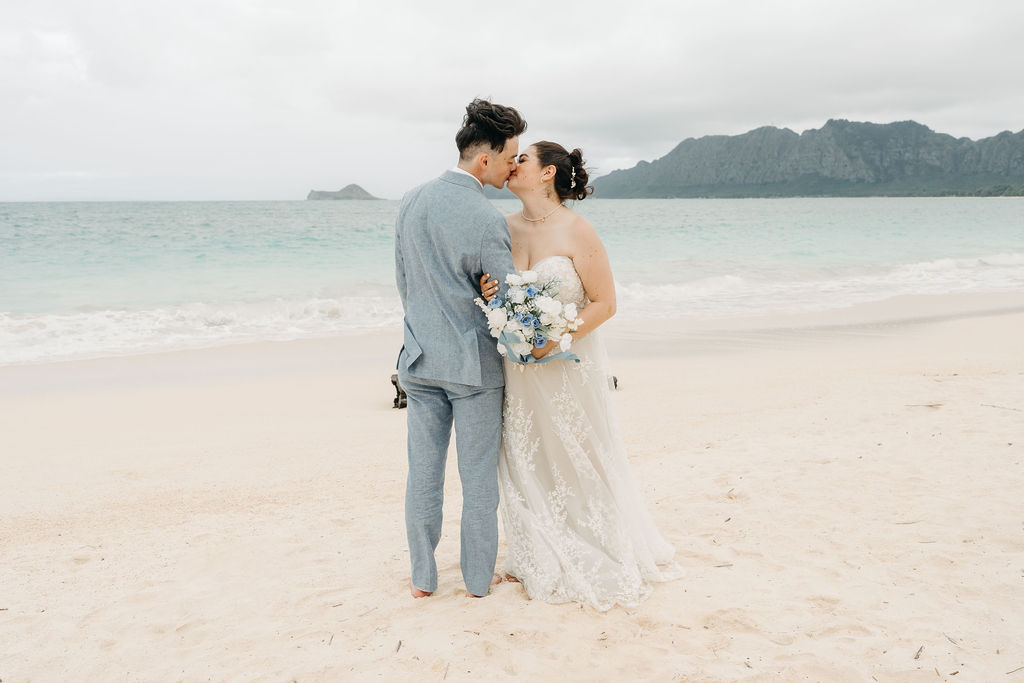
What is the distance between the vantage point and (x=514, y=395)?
11.1 feet

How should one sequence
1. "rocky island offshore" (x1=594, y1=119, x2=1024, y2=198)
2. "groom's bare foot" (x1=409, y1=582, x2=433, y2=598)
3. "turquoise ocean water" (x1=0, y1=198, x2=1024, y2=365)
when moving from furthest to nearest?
"rocky island offshore" (x1=594, y1=119, x2=1024, y2=198)
"turquoise ocean water" (x1=0, y1=198, x2=1024, y2=365)
"groom's bare foot" (x1=409, y1=582, x2=433, y2=598)

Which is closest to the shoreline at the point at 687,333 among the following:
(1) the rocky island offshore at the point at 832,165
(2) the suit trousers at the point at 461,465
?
(2) the suit trousers at the point at 461,465

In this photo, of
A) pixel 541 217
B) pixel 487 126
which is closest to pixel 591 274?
pixel 541 217

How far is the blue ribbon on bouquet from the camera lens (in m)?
3.08

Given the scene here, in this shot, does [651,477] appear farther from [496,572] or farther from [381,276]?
[381,276]

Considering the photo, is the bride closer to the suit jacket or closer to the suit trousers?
the suit trousers

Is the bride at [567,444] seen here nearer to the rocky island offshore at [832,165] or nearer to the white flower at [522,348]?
the white flower at [522,348]

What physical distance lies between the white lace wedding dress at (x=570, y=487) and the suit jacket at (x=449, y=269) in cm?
35

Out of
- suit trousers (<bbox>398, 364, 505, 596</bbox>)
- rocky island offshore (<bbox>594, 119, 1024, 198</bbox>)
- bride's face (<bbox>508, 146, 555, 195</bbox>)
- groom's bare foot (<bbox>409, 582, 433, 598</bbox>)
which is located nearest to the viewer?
suit trousers (<bbox>398, 364, 505, 596</bbox>)

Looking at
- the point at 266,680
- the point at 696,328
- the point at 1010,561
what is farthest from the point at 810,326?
the point at 266,680

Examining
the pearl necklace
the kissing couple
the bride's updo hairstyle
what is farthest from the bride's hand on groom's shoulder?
the bride's updo hairstyle

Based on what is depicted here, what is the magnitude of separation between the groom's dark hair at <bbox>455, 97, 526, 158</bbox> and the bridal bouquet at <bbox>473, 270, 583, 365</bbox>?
60cm

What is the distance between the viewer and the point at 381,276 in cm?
2089

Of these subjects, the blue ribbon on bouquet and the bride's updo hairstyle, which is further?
the bride's updo hairstyle
